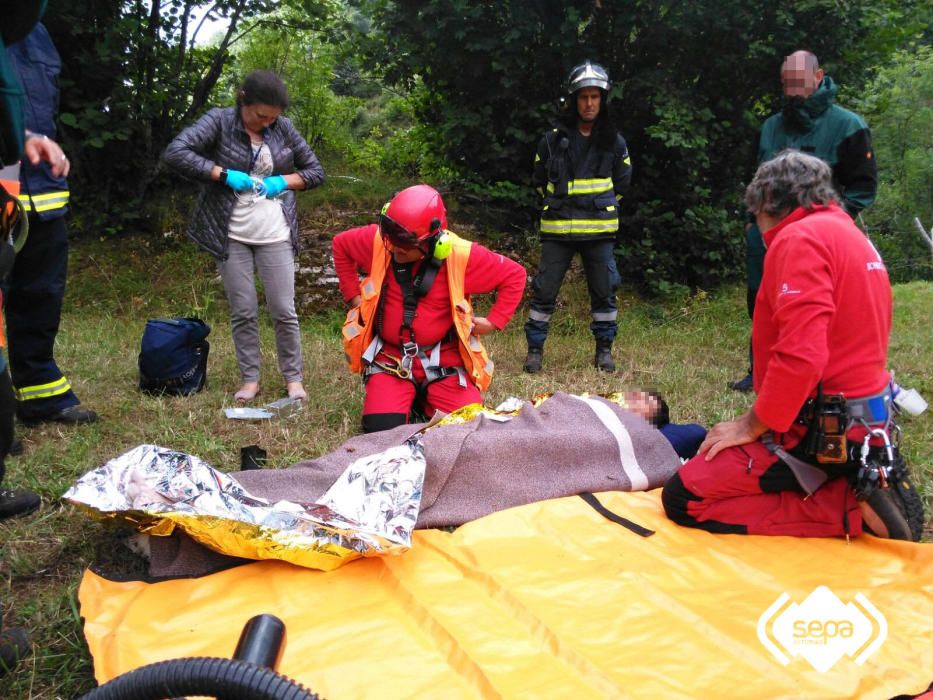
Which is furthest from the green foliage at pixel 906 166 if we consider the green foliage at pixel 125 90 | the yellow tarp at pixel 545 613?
the yellow tarp at pixel 545 613

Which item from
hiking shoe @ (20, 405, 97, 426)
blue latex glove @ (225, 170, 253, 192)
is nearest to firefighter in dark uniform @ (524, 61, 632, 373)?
blue latex glove @ (225, 170, 253, 192)

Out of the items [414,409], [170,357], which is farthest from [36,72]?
[414,409]

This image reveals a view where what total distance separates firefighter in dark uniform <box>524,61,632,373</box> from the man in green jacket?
1218mm

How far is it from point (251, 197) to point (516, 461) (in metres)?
2.18

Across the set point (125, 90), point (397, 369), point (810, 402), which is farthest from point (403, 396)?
point (125, 90)

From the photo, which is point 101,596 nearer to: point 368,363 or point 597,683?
point 597,683

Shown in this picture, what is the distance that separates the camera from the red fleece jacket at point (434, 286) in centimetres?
385

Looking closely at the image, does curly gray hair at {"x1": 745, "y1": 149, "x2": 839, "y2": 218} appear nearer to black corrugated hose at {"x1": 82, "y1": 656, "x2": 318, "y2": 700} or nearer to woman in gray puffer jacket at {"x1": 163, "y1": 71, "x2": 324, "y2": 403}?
black corrugated hose at {"x1": 82, "y1": 656, "x2": 318, "y2": 700}

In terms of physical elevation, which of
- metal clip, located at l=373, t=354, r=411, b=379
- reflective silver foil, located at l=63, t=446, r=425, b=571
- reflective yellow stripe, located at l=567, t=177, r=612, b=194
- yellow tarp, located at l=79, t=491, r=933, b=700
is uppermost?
reflective yellow stripe, located at l=567, t=177, r=612, b=194

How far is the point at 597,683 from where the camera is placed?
6.56 ft

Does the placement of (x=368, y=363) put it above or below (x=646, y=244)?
below

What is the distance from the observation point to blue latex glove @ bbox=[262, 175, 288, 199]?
4.16 metres

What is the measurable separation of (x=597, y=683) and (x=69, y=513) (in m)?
2.13

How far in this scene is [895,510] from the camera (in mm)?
2713
